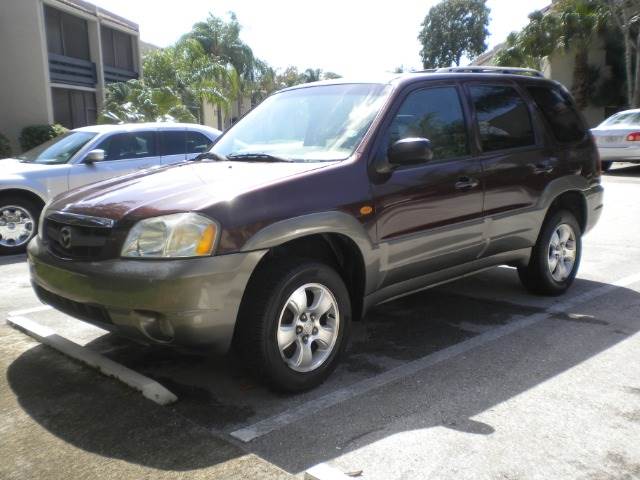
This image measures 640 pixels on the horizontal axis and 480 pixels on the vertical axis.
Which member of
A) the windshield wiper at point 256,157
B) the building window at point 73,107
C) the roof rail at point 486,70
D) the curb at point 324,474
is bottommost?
the curb at point 324,474

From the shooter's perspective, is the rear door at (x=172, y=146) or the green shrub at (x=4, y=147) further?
the green shrub at (x=4, y=147)

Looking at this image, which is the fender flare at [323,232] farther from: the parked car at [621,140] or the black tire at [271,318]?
the parked car at [621,140]

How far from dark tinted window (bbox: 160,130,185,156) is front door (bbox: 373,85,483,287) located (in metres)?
5.81

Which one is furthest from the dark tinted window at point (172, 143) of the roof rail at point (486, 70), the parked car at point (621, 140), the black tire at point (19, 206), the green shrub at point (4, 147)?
the green shrub at point (4, 147)

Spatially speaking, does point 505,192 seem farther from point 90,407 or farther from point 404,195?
point 90,407

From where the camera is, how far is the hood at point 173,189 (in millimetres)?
3432

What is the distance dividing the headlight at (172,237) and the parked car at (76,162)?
5170 millimetres

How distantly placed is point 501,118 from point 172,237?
2.89 m

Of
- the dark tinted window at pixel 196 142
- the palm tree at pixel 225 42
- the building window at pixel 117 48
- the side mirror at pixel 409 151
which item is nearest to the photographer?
the side mirror at pixel 409 151

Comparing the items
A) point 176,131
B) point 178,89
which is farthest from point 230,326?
point 178,89

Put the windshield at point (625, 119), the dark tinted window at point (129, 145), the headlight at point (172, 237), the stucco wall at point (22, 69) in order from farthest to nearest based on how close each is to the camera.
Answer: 1. the stucco wall at point (22, 69)
2. the windshield at point (625, 119)
3. the dark tinted window at point (129, 145)
4. the headlight at point (172, 237)

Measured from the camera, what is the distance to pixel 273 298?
11.3 ft

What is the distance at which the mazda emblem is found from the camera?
3.67m

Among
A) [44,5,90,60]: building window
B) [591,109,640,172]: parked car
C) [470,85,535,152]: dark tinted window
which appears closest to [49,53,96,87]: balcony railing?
[44,5,90,60]: building window
